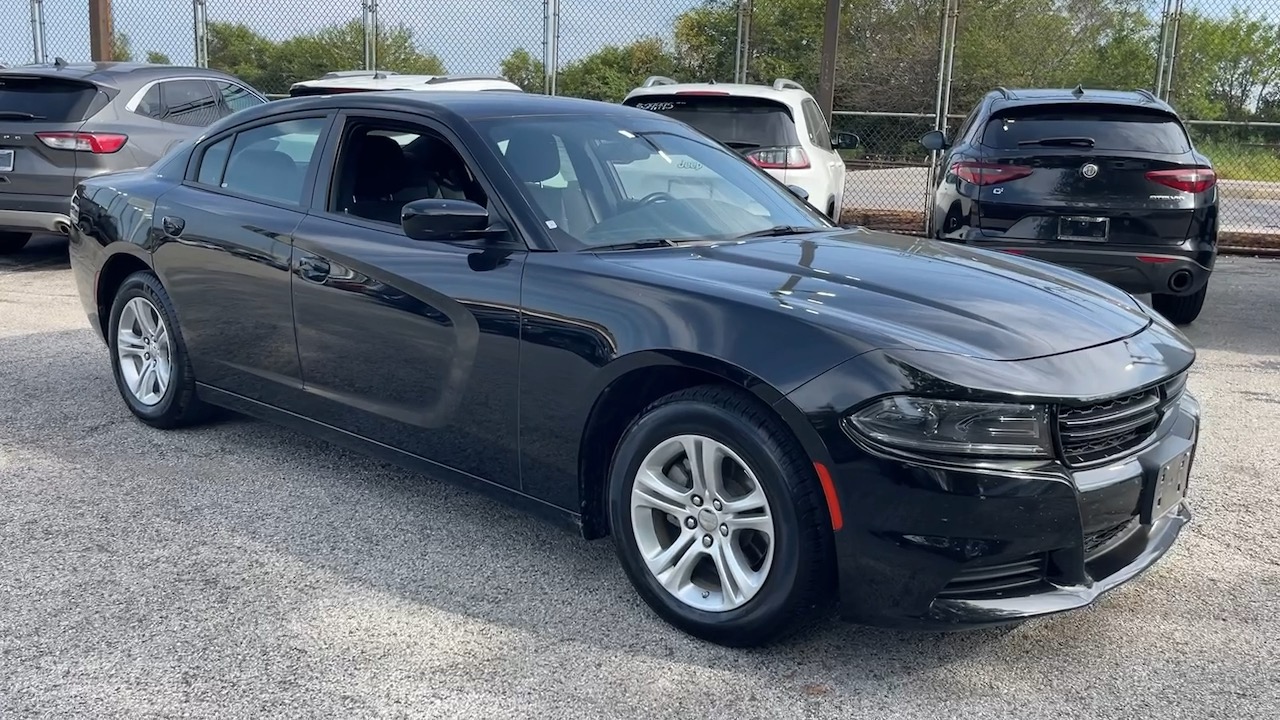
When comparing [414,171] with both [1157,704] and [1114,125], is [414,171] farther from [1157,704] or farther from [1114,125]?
[1114,125]

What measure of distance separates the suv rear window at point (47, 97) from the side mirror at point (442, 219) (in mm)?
7104

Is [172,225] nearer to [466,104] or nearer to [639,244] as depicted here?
[466,104]

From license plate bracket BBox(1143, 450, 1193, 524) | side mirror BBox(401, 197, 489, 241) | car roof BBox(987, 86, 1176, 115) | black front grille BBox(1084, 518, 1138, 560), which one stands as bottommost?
black front grille BBox(1084, 518, 1138, 560)

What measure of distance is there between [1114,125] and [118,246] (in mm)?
5838

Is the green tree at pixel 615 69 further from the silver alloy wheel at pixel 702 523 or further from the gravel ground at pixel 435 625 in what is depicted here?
the silver alloy wheel at pixel 702 523

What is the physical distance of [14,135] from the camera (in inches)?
367

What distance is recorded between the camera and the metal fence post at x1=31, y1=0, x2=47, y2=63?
626 inches

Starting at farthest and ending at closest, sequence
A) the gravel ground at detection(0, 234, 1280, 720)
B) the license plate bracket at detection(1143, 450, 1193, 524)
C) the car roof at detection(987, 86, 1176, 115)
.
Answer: the car roof at detection(987, 86, 1176, 115) → the license plate bracket at detection(1143, 450, 1193, 524) → the gravel ground at detection(0, 234, 1280, 720)

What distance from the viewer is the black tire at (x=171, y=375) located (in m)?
4.97

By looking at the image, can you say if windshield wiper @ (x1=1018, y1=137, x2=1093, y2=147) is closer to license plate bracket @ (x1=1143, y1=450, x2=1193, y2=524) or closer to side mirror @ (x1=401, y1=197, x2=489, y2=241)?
license plate bracket @ (x1=1143, y1=450, x2=1193, y2=524)

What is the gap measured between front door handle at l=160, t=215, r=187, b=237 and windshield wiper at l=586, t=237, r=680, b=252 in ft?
6.99

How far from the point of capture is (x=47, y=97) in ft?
31.5

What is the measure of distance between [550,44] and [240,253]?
9929mm

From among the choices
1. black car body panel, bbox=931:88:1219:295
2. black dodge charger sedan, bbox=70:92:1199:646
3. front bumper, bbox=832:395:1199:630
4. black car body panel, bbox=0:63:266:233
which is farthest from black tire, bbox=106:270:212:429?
black car body panel, bbox=931:88:1219:295
